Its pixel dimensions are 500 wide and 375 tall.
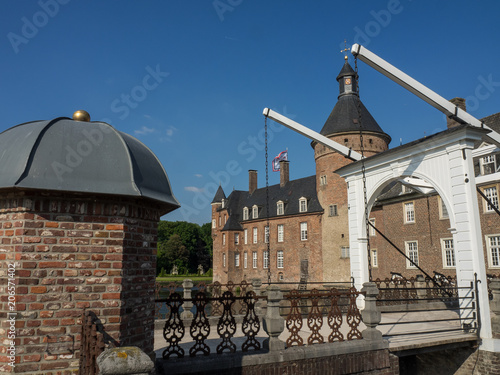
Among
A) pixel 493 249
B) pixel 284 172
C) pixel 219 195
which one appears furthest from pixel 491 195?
pixel 219 195

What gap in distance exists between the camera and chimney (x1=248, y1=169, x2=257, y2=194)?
51.9 m

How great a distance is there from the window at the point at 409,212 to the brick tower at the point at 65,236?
87.3 feet

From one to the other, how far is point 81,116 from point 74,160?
0.76 meters

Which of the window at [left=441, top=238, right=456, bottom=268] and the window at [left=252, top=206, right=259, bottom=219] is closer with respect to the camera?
the window at [left=441, top=238, right=456, bottom=268]

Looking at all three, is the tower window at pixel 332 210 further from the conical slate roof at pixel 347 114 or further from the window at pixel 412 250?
the window at pixel 412 250

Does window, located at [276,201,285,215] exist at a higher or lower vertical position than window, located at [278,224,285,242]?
higher

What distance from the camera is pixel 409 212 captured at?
27.5 m

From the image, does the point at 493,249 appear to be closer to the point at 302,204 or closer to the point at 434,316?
the point at 434,316

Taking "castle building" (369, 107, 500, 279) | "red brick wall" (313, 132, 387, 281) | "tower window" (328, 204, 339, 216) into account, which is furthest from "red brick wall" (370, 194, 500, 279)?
"tower window" (328, 204, 339, 216)

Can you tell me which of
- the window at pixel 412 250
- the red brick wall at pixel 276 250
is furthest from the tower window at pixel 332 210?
the window at pixel 412 250

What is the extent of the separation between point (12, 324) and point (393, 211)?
2869cm

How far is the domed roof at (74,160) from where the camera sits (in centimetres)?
320

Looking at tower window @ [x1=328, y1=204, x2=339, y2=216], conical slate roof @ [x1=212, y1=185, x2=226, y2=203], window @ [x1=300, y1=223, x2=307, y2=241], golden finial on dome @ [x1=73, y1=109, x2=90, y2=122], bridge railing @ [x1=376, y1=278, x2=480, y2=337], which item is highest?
conical slate roof @ [x1=212, y1=185, x2=226, y2=203]

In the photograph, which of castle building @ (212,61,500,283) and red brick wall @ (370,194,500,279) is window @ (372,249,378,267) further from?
red brick wall @ (370,194,500,279)
